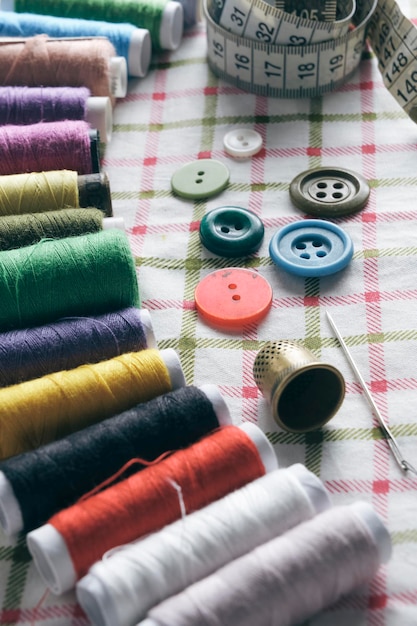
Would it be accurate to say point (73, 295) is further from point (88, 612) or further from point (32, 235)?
point (88, 612)

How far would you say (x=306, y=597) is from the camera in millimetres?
1309

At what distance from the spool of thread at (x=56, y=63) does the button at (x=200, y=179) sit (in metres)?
0.35

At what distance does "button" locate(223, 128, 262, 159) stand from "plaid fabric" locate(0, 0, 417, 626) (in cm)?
3

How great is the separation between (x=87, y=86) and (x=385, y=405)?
3.98 feet

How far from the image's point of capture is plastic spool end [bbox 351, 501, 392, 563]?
1354 mm

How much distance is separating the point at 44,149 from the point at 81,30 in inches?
22.5

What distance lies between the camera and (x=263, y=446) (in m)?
1.49

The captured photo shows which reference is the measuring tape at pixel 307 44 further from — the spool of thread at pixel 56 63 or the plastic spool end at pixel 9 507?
the plastic spool end at pixel 9 507

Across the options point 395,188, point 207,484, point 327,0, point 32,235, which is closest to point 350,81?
point 327,0

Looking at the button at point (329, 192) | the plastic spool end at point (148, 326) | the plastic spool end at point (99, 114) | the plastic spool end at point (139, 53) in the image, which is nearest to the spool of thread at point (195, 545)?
the plastic spool end at point (148, 326)

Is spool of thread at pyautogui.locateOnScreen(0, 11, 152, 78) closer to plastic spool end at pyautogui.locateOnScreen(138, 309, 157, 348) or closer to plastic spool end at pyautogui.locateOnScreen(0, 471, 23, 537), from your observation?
plastic spool end at pyautogui.locateOnScreen(138, 309, 157, 348)

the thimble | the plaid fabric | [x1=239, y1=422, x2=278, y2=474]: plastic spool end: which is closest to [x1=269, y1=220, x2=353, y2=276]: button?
the plaid fabric

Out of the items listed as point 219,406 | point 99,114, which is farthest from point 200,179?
point 219,406

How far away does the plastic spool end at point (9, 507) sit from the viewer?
4.58ft
